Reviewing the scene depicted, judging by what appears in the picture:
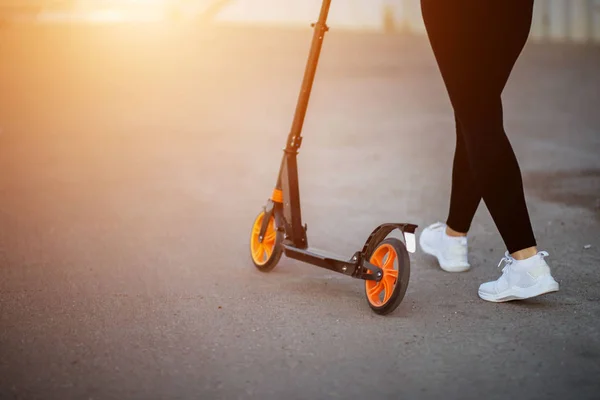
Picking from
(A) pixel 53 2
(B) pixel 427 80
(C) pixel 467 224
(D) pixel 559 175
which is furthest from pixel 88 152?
(A) pixel 53 2

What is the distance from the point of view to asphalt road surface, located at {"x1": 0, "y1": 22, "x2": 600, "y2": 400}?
358 centimetres

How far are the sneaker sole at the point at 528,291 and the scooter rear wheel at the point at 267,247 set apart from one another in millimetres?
1096

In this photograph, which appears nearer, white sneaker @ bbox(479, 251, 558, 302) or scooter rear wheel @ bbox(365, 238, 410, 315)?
scooter rear wheel @ bbox(365, 238, 410, 315)

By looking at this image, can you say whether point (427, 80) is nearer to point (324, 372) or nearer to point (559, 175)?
point (559, 175)

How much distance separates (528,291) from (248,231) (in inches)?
85.7

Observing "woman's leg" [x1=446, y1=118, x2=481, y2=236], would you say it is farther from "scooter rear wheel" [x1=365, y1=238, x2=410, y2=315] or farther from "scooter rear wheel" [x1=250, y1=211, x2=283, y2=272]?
"scooter rear wheel" [x1=250, y1=211, x2=283, y2=272]

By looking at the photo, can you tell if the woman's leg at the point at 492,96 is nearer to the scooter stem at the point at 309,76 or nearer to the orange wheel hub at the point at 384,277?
the orange wheel hub at the point at 384,277

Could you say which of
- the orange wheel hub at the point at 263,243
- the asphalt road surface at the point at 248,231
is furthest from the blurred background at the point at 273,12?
the orange wheel hub at the point at 263,243

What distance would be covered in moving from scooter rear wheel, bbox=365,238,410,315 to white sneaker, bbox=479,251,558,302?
503 millimetres

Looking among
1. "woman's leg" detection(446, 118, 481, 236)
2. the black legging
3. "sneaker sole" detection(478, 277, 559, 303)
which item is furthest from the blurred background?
"sneaker sole" detection(478, 277, 559, 303)

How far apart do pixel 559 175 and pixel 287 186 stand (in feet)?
10.7

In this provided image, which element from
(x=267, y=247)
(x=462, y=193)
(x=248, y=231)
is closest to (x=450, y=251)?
(x=462, y=193)

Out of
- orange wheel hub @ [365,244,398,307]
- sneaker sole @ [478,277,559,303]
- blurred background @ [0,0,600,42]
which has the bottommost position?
sneaker sole @ [478,277,559,303]

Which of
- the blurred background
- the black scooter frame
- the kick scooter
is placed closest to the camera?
the kick scooter
